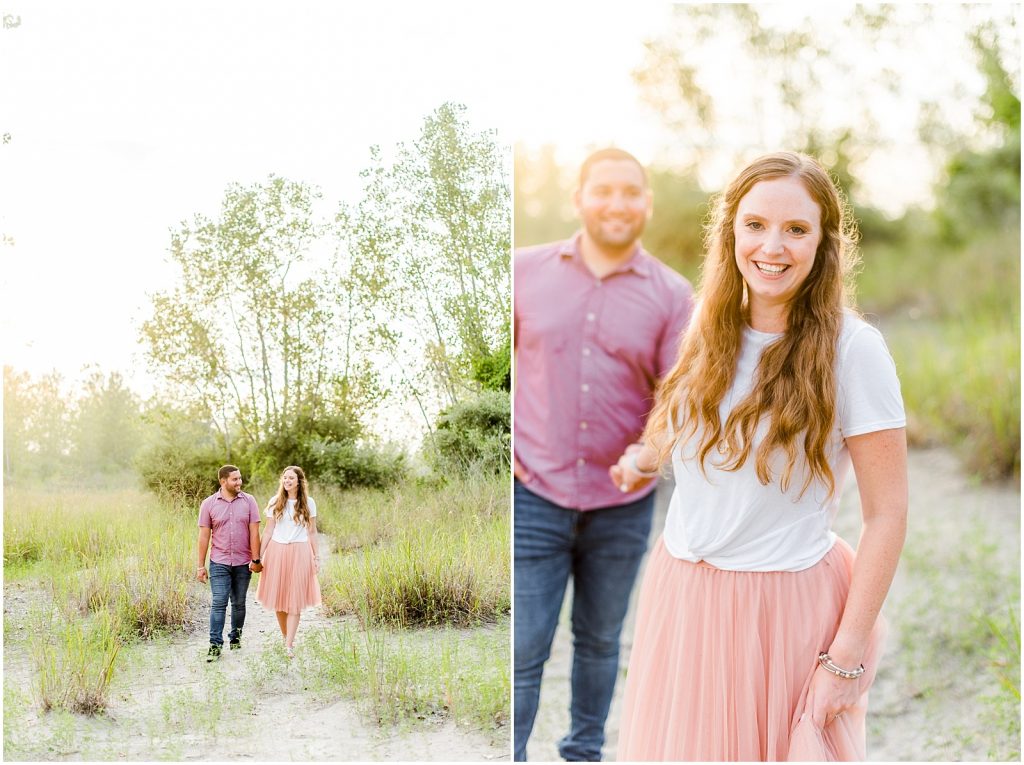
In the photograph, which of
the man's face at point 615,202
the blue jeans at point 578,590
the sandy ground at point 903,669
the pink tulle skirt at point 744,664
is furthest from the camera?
the sandy ground at point 903,669

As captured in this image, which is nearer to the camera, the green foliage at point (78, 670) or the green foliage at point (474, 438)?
the green foliage at point (78, 670)

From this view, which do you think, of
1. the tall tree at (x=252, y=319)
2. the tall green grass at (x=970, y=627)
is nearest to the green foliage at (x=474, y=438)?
the tall tree at (x=252, y=319)

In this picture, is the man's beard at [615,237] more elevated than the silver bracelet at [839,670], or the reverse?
the man's beard at [615,237]

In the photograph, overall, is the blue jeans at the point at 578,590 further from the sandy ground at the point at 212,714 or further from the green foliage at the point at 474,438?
the sandy ground at the point at 212,714

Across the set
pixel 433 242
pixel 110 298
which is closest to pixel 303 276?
pixel 433 242

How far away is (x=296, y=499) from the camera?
216 cm

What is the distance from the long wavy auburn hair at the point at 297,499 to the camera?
7.06 feet

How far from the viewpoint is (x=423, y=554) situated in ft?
7.20

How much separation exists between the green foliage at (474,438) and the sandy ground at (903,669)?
3.99ft

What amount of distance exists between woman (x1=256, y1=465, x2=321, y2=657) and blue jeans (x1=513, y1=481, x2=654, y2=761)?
1.79ft

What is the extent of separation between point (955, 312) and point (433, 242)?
3.95 m

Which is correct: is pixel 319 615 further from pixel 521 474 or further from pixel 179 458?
pixel 521 474

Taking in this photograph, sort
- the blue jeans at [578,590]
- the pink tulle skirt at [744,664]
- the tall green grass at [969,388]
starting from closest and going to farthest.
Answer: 1. the pink tulle skirt at [744,664]
2. the blue jeans at [578,590]
3. the tall green grass at [969,388]

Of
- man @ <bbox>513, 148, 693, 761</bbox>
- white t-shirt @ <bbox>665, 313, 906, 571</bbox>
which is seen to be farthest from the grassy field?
white t-shirt @ <bbox>665, 313, 906, 571</bbox>
